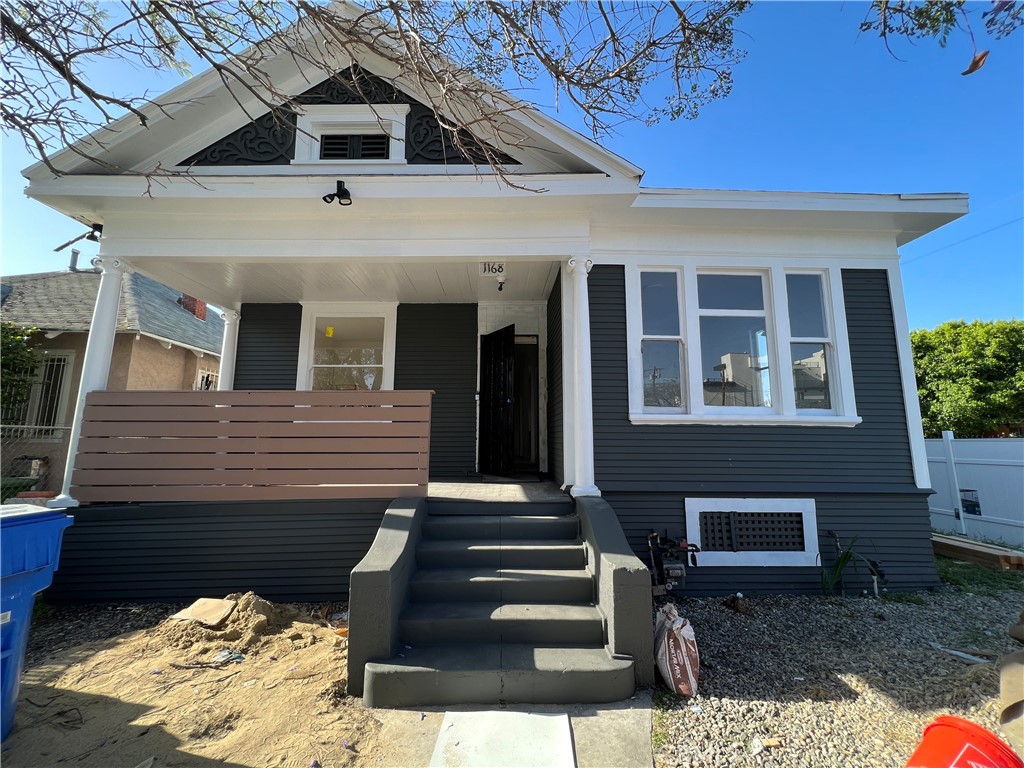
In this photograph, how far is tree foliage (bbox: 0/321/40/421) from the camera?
26.3ft

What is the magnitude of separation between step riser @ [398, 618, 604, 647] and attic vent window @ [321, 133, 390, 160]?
484 centimetres

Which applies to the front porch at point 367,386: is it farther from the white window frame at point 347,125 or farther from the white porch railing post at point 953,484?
the white porch railing post at point 953,484

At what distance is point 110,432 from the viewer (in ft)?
14.1

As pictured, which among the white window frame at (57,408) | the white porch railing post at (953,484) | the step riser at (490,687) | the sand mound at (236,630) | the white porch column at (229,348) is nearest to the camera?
the step riser at (490,687)

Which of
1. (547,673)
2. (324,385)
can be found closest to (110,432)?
(324,385)

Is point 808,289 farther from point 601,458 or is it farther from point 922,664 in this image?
point 922,664

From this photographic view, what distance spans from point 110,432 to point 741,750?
5633 millimetres

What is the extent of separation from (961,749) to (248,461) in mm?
5052

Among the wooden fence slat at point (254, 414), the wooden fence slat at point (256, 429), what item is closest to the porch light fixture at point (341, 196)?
the wooden fence slat at point (254, 414)

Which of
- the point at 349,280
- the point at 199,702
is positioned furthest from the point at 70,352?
the point at 199,702

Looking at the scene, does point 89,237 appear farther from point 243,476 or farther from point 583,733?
point 583,733

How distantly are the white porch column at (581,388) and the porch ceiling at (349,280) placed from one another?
2.02ft

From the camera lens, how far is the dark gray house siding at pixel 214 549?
4.11m

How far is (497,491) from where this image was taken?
477 cm
